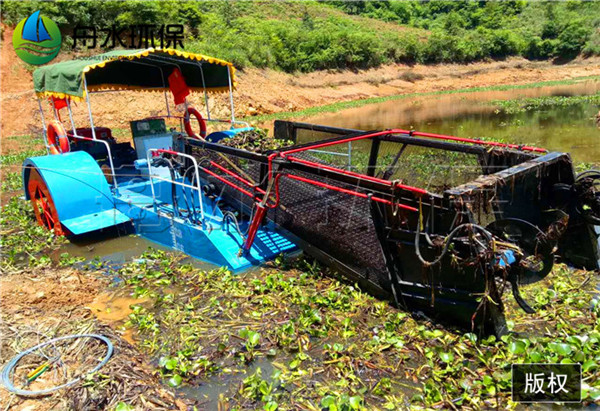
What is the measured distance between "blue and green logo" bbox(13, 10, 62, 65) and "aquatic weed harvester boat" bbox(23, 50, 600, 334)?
59.4 feet

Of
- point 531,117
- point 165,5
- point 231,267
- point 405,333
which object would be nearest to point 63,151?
point 231,267

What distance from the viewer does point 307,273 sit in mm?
5309

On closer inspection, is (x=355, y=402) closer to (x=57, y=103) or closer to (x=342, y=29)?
(x=57, y=103)

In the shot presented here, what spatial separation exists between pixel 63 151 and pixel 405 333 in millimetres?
6957

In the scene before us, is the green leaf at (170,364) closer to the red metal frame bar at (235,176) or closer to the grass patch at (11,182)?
the red metal frame bar at (235,176)

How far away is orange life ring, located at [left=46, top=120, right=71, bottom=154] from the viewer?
7957mm

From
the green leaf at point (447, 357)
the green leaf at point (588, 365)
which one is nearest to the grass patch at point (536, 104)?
the green leaf at point (588, 365)

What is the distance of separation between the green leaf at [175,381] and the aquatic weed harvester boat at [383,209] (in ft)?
6.25

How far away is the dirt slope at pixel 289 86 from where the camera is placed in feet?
67.2

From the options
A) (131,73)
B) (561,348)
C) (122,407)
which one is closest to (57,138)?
(131,73)

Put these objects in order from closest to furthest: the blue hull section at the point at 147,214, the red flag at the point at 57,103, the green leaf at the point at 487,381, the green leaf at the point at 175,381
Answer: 1. the green leaf at the point at 487,381
2. the green leaf at the point at 175,381
3. the blue hull section at the point at 147,214
4. the red flag at the point at 57,103

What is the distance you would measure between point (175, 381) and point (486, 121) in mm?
19623

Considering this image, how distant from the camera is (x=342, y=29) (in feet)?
162

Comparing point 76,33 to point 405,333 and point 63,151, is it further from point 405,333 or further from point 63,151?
point 405,333
